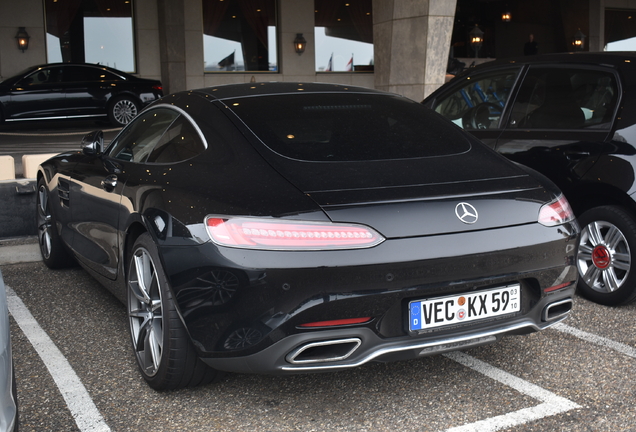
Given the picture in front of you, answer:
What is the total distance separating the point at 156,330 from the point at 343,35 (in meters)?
21.8

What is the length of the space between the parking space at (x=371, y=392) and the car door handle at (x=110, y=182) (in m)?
0.83

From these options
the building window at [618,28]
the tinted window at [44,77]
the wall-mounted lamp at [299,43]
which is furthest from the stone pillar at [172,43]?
the building window at [618,28]

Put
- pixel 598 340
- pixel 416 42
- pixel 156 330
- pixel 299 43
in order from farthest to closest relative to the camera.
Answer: pixel 299 43 → pixel 416 42 → pixel 598 340 → pixel 156 330

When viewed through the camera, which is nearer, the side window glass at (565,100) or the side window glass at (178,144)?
the side window glass at (178,144)

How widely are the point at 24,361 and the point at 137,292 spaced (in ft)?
2.51

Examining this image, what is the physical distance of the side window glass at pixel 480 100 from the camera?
4.96 metres

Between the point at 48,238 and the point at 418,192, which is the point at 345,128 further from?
the point at 48,238

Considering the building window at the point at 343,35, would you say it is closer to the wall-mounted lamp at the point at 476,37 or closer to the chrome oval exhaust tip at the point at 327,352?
the wall-mounted lamp at the point at 476,37

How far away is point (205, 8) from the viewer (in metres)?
21.8

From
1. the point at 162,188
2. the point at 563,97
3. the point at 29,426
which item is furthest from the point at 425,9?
the point at 29,426

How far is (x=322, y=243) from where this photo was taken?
2.47 meters

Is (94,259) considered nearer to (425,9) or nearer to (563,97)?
(563,97)

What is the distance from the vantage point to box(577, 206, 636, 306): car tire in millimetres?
4121

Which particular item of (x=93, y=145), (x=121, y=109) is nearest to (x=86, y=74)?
(x=121, y=109)
